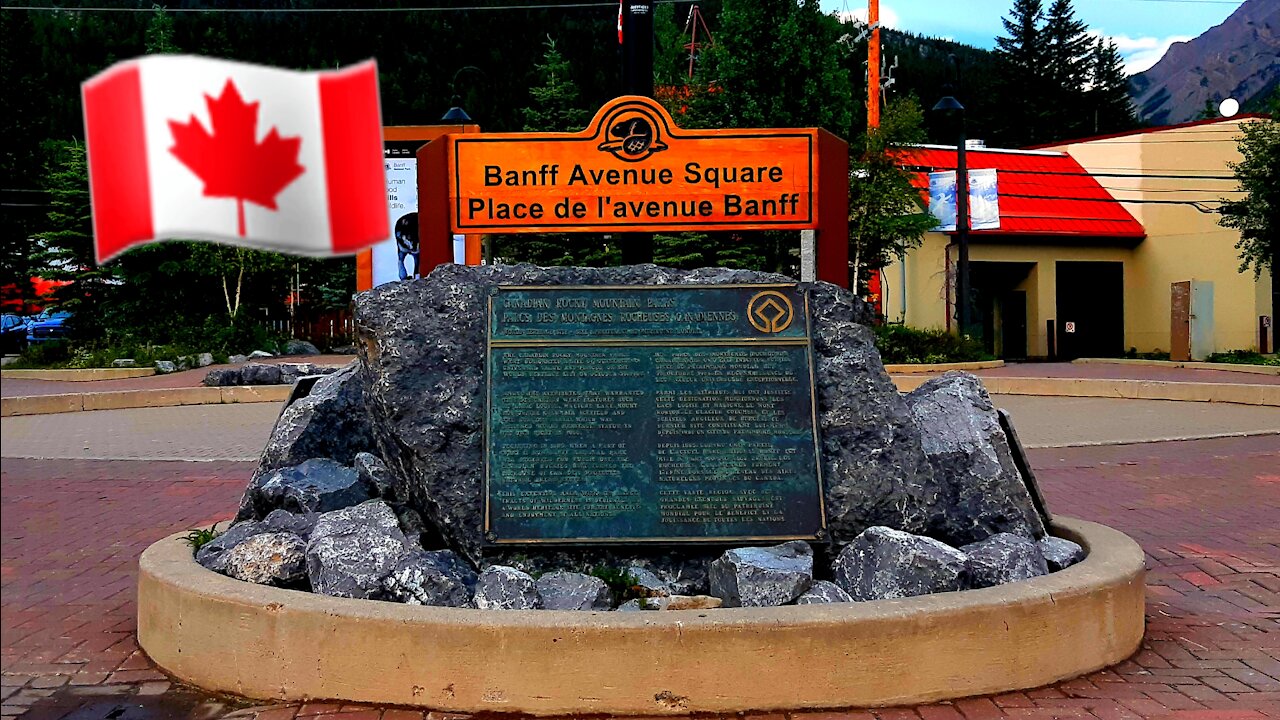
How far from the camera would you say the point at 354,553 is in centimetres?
476

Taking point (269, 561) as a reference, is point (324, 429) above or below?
above

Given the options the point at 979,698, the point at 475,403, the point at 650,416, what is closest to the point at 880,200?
the point at 650,416

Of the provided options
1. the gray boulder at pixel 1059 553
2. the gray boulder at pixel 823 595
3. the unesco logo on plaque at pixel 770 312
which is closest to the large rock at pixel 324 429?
the unesco logo on plaque at pixel 770 312

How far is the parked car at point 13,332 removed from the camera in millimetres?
33844

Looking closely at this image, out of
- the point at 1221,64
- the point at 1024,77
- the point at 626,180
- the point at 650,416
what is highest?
the point at 1221,64

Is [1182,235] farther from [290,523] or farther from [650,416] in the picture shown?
Result: [290,523]

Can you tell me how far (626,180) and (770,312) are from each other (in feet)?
4.77

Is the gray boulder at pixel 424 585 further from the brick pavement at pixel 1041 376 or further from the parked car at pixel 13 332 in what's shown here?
the parked car at pixel 13 332

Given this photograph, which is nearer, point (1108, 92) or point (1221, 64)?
point (1108, 92)

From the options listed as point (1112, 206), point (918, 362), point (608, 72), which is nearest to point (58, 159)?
point (918, 362)

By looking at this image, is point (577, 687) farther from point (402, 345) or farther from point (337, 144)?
point (337, 144)

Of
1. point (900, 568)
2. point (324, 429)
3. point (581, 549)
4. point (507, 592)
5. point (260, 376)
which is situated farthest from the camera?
point (260, 376)

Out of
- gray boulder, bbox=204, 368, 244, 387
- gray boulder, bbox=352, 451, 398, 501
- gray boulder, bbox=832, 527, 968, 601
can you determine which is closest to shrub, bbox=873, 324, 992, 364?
gray boulder, bbox=204, 368, 244, 387

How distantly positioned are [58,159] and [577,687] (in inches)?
1344
